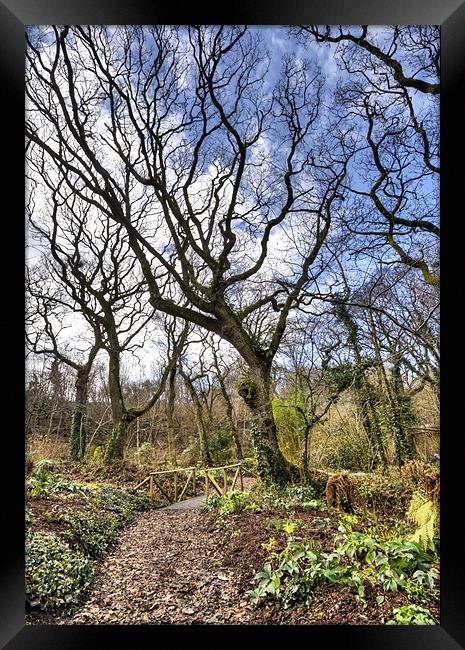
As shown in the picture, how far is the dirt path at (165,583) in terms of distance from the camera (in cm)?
211

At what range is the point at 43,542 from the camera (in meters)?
2.18

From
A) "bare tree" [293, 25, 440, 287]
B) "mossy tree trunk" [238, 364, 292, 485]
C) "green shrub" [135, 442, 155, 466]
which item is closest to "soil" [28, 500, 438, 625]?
"mossy tree trunk" [238, 364, 292, 485]

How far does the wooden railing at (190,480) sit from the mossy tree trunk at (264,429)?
0.51ft

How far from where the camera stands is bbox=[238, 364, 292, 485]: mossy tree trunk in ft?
8.57

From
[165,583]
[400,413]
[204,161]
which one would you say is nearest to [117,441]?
[165,583]

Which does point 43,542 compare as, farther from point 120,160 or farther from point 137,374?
point 120,160

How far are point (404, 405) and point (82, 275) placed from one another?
7.98 ft

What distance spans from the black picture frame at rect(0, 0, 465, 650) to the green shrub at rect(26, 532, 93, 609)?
0.09m

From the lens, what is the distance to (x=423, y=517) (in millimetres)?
2234

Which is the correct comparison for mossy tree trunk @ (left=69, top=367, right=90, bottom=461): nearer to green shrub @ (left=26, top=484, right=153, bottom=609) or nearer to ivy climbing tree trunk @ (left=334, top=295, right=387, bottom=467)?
green shrub @ (left=26, top=484, right=153, bottom=609)

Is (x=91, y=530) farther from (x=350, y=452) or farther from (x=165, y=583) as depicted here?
(x=350, y=452)

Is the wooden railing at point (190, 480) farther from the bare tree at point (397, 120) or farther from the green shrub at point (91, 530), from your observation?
the bare tree at point (397, 120)

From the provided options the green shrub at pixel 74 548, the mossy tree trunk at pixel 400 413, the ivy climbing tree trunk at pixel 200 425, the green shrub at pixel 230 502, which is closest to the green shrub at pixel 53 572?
the green shrub at pixel 74 548
